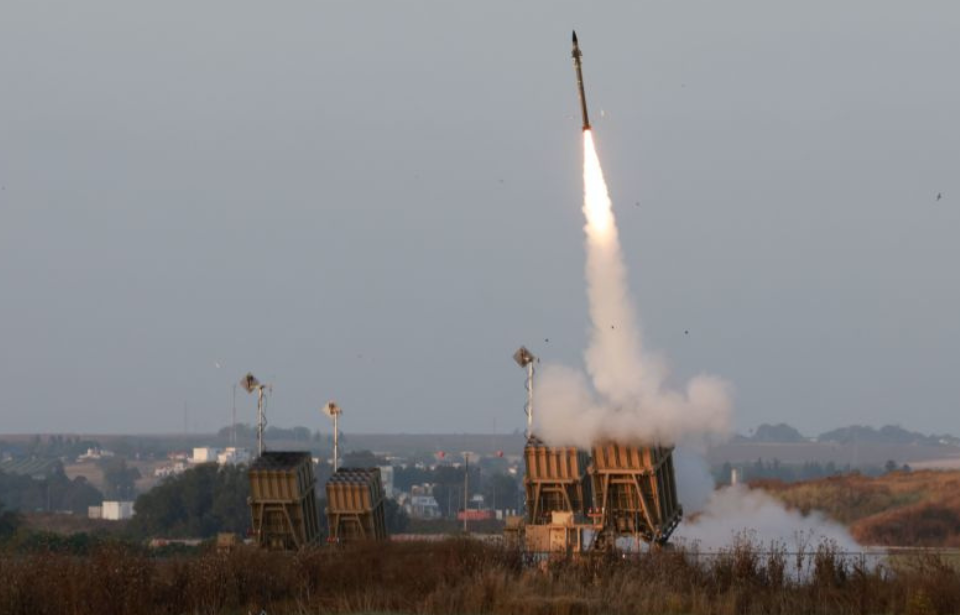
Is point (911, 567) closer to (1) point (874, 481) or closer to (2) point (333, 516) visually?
(2) point (333, 516)

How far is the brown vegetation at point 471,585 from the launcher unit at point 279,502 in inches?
604

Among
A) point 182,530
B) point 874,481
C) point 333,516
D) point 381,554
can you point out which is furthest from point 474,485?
point 381,554

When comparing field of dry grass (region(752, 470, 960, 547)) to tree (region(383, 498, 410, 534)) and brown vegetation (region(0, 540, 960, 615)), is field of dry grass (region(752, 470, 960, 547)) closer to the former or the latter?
tree (region(383, 498, 410, 534))

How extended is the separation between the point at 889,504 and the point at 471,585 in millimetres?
48834

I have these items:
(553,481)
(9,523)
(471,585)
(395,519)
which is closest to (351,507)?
(553,481)

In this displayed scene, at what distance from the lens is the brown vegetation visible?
3219 cm

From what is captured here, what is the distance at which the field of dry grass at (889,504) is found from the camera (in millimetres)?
69250

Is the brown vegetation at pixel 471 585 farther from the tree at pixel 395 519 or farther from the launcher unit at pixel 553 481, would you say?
the tree at pixel 395 519

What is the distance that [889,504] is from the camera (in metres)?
79.0

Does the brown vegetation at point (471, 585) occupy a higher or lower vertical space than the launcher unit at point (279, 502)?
lower

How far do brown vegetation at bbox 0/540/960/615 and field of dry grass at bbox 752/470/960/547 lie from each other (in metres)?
30.5

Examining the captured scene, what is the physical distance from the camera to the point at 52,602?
31.6m

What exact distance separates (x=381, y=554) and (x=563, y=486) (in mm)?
9623

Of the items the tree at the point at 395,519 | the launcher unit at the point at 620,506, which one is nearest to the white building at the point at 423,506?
the tree at the point at 395,519
